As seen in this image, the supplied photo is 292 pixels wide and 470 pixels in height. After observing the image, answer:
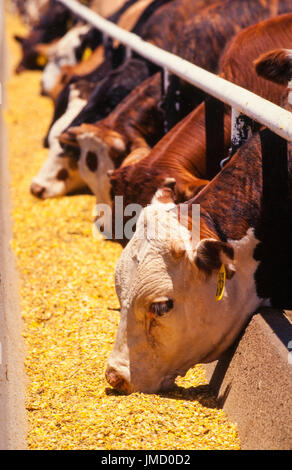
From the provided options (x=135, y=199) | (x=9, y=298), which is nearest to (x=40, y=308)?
(x=9, y=298)

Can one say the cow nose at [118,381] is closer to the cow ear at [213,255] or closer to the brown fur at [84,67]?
the cow ear at [213,255]

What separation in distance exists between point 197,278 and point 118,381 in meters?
0.56

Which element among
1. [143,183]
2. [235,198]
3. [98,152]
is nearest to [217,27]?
[98,152]

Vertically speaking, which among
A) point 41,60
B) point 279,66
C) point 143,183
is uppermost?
point 41,60

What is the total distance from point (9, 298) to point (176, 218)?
1333 millimetres

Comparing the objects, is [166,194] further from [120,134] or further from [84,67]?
[84,67]

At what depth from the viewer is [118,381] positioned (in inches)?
126

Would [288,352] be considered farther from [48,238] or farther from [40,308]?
[48,238]

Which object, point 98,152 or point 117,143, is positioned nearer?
point 117,143

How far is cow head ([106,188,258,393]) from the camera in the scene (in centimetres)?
317

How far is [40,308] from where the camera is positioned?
4262mm

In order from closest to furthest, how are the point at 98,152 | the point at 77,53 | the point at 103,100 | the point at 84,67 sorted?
1. the point at 98,152
2. the point at 103,100
3. the point at 84,67
4. the point at 77,53

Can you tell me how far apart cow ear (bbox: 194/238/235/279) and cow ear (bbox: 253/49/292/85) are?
116 cm

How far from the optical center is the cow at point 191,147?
4.37 metres
